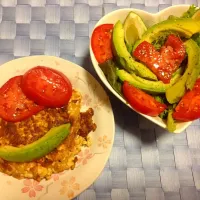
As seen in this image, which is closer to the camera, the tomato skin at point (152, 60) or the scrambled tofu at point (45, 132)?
the tomato skin at point (152, 60)

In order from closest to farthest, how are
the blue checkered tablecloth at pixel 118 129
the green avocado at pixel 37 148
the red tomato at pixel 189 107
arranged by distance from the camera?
the red tomato at pixel 189 107 < the green avocado at pixel 37 148 < the blue checkered tablecloth at pixel 118 129

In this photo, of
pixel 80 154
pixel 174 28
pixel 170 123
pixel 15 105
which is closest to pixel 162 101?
pixel 170 123

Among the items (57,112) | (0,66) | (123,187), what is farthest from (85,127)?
(0,66)

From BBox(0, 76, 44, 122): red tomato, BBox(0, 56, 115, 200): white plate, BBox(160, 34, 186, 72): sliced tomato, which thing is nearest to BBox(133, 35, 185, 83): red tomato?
BBox(160, 34, 186, 72): sliced tomato

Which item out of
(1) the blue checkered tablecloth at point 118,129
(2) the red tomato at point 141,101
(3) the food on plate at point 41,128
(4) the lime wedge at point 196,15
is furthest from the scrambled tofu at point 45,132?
(4) the lime wedge at point 196,15

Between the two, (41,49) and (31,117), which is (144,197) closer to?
(31,117)

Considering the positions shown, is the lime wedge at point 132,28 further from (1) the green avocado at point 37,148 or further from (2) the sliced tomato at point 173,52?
(1) the green avocado at point 37,148

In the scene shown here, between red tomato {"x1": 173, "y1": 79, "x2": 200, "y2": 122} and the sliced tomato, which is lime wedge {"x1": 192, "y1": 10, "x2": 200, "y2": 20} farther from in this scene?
red tomato {"x1": 173, "y1": 79, "x2": 200, "y2": 122}
